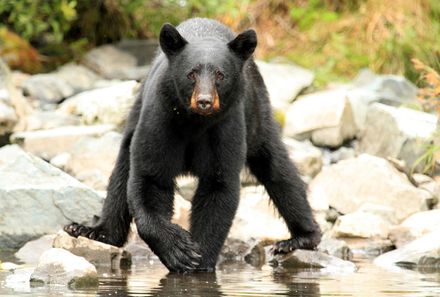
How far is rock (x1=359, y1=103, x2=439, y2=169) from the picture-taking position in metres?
11.6

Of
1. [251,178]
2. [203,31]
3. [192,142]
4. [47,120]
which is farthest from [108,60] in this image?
[192,142]

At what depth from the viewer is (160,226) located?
7344 mm

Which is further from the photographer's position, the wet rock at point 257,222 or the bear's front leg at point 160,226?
the wet rock at point 257,222

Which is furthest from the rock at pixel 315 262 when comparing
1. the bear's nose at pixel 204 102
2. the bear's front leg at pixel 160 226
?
the bear's nose at pixel 204 102

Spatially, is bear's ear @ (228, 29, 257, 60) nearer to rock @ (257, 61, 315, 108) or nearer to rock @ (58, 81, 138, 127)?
rock @ (58, 81, 138, 127)

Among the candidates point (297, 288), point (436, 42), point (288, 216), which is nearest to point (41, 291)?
point (297, 288)

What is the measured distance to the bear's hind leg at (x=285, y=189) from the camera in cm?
866

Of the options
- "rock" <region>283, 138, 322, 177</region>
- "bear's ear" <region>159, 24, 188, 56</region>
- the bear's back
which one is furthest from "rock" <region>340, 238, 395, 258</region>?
"bear's ear" <region>159, 24, 188, 56</region>

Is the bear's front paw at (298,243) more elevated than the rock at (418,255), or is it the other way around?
the bear's front paw at (298,243)

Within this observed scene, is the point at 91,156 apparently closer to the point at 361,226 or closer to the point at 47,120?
the point at 47,120

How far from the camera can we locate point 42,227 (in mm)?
8797

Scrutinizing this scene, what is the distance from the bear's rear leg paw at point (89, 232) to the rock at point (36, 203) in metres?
0.55

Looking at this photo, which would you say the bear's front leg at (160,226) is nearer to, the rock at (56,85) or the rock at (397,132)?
the rock at (397,132)

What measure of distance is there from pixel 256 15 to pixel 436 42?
2976mm
